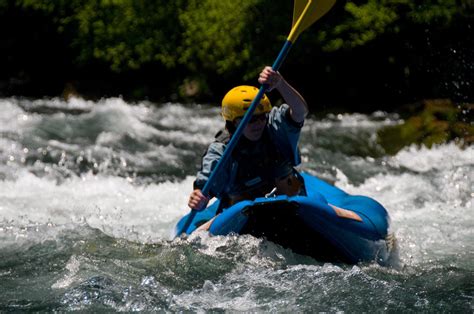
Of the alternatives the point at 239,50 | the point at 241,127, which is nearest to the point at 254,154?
the point at 241,127

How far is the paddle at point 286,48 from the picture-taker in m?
5.69

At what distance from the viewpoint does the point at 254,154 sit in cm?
598

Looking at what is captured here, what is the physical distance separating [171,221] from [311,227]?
9.20 feet

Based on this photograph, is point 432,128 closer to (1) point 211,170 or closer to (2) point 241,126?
(1) point 211,170

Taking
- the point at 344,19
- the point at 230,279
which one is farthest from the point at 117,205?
the point at 344,19

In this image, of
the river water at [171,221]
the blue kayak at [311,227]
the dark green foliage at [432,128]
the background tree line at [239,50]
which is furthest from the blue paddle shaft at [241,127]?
the background tree line at [239,50]

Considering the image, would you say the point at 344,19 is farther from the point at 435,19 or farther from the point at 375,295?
the point at 375,295

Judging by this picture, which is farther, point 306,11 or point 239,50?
point 239,50

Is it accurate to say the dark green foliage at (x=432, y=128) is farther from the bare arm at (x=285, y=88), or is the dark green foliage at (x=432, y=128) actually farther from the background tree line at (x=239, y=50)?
the bare arm at (x=285, y=88)

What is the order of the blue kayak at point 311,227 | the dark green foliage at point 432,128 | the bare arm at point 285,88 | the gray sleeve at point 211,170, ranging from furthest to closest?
1. the dark green foliage at point 432,128
2. the gray sleeve at point 211,170
3. the bare arm at point 285,88
4. the blue kayak at point 311,227

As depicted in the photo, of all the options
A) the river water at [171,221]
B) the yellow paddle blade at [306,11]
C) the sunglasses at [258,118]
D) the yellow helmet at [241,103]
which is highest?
the yellow paddle blade at [306,11]

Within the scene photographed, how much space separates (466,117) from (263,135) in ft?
16.0

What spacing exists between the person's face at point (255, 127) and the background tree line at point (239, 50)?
5.57m

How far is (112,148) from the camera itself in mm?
10180
